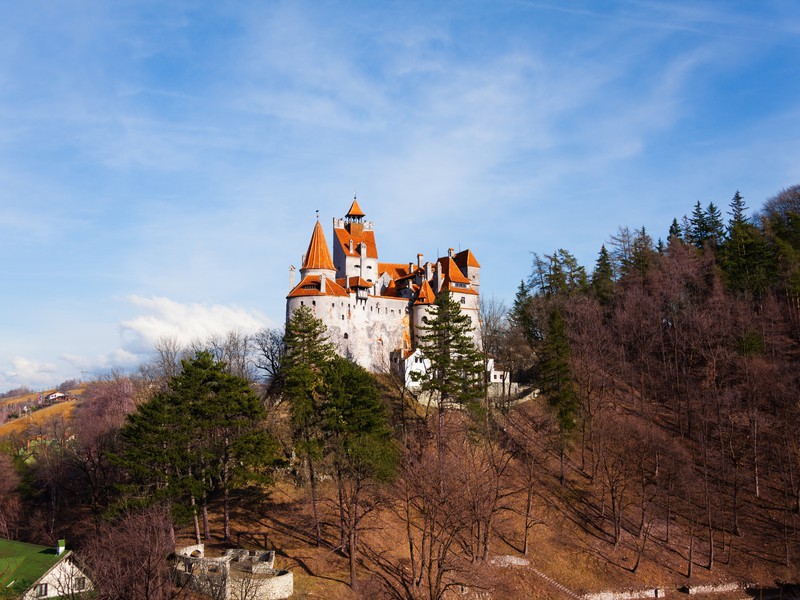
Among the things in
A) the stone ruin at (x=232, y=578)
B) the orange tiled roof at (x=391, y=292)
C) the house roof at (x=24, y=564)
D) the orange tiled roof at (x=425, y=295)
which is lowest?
the stone ruin at (x=232, y=578)

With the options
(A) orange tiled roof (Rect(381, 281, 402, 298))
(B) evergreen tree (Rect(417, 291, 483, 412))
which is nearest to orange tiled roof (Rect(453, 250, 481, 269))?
(A) orange tiled roof (Rect(381, 281, 402, 298))

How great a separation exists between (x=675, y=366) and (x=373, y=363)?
92.6 ft

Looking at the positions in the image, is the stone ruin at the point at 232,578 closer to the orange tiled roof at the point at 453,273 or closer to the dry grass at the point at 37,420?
the orange tiled roof at the point at 453,273

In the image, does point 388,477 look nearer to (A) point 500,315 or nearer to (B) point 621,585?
(B) point 621,585

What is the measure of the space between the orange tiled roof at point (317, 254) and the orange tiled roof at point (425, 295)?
30.2 feet

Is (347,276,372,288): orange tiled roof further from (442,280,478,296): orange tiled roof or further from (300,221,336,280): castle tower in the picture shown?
(442,280,478,296): orange tiled roof

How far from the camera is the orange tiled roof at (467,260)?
237ft

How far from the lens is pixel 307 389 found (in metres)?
42.1

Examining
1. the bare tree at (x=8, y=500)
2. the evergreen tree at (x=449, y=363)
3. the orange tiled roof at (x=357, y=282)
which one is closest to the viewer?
the evergreen tree at (x=449, y=363)

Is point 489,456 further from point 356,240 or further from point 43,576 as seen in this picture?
point 356,240

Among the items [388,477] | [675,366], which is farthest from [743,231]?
[388,477]

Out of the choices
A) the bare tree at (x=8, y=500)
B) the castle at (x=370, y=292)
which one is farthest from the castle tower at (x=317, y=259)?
the bare tree at (x=8, y=500)

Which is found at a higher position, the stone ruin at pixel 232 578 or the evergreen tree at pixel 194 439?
the evergreen tree at pixel 194 439

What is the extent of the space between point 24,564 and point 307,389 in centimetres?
1734
